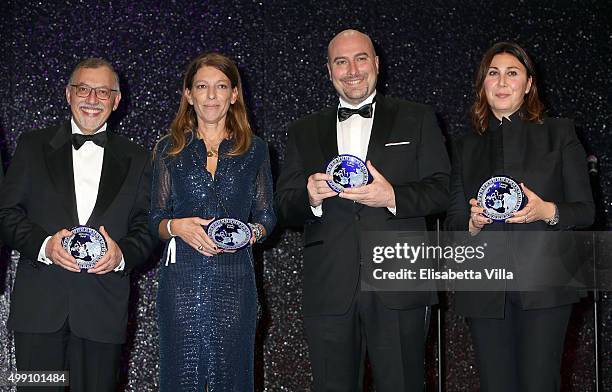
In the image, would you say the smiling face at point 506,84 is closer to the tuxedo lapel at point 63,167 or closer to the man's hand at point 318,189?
the man's hand at point 318,189

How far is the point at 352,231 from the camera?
10.2 ft

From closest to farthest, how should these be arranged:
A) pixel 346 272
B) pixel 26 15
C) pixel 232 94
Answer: pixel 346 272
pixel 232 94
pixel 26 15

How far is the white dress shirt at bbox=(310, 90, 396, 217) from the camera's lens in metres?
3.24

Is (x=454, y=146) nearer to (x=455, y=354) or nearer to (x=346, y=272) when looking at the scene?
(x=346, y=272)

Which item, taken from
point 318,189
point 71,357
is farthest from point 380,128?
point 71,357

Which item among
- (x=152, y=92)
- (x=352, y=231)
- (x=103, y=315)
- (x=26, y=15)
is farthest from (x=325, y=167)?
(x=26, y=15)

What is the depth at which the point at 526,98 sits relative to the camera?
3320 millimetres

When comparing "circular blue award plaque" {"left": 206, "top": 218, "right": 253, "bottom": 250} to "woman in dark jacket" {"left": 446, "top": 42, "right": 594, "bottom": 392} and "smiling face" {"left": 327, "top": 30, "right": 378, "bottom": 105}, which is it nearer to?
"smiling face" {"left": 327, "top": 30, "right": 378, "bottom": 105}

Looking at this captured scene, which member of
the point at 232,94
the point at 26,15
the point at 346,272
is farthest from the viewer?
the point at 26,15

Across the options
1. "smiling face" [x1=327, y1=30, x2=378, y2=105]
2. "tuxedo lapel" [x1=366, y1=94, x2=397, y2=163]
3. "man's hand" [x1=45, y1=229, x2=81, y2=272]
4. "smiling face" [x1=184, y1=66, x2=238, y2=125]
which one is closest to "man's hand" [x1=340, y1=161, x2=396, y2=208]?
"tuxedo lapel" [x1=366, y1=94, x2=397, y2=163]

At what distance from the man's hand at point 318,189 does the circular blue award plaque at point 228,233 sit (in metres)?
0.28

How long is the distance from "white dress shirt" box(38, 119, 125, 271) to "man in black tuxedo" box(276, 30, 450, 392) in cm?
74

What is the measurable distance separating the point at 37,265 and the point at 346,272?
1187 millimetres

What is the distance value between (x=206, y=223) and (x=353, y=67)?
2.92ft
